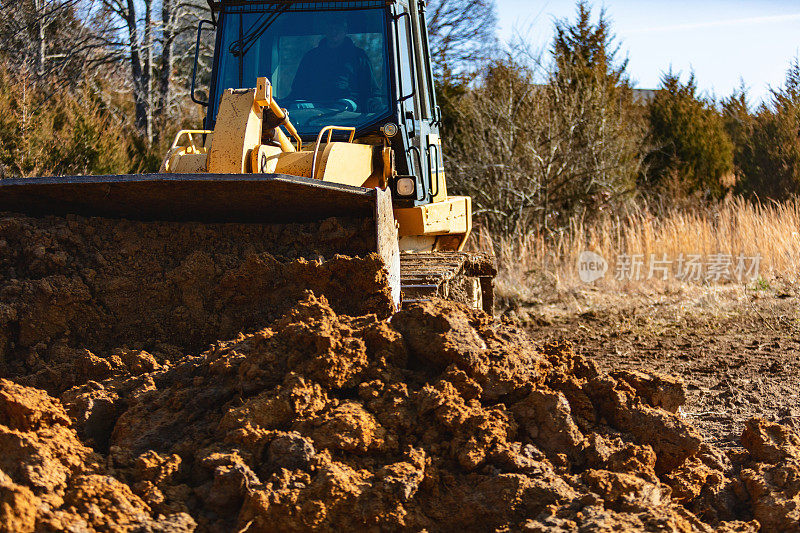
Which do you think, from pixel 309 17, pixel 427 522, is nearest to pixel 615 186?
pixel 309 17

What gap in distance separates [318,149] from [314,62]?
3.32 ft

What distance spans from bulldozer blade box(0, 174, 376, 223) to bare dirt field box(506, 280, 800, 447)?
2.39 m

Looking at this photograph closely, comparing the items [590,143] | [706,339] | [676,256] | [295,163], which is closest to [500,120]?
[590,143]

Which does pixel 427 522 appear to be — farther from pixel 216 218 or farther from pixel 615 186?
pixel 615 186

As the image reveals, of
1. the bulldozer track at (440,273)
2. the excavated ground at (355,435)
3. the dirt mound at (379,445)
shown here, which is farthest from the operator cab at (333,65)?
the dirt mound at (379,445)

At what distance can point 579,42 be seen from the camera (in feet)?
49.0

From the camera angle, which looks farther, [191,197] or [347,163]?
[347,163]

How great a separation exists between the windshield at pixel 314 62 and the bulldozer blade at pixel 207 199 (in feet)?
4.17

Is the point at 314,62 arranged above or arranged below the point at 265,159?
above

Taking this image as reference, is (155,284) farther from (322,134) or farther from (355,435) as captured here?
(355,435)

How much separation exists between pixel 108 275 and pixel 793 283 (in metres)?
8.46

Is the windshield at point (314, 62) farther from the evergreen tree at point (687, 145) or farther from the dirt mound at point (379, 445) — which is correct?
the evergreen tree at point (687, 145)

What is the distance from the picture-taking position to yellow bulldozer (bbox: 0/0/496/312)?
4.10 meters

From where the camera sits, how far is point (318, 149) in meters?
4.75
